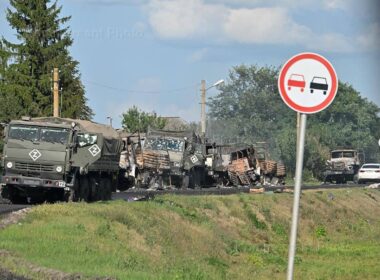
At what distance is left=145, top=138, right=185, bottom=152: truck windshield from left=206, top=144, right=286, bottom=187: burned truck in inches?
197

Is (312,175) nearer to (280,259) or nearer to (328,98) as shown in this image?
(280,259)

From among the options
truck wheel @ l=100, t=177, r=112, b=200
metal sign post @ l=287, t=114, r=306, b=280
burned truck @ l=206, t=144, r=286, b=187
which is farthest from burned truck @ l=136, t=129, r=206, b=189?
metal sign post @ l=287, t=114, r=306, b=280

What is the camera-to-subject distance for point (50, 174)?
2508cm

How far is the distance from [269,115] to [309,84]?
11311 centimetres

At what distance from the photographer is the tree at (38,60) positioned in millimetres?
57188

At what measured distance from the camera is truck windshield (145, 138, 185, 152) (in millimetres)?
46438

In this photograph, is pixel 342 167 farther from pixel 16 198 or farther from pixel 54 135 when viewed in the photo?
pixel 54 135

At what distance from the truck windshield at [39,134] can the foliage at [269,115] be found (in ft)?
284

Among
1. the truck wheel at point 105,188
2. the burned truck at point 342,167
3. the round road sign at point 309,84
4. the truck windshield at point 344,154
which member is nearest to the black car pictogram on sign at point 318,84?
the round road sign at point 309,84

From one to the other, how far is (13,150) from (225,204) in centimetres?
806

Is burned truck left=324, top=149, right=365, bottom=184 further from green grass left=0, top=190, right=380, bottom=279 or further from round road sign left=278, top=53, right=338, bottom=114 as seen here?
round road sign left=278, top=53, right=338, bottom=114

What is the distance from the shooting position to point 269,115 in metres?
122

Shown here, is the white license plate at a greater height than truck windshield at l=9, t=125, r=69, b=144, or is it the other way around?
truck windshield at l=9, t=125, r=69, b=144

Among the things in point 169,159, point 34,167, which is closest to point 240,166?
point 169,159
